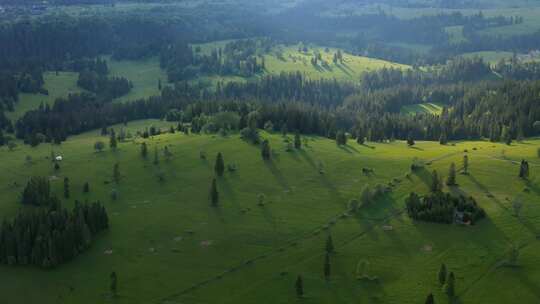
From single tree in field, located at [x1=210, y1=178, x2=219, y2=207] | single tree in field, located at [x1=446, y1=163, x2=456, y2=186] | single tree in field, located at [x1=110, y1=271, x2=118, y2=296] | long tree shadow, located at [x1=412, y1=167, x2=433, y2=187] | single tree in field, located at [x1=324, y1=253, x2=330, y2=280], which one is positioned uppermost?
single tree in field, located at [x1=446, y1=163, x2=456, y2=186]

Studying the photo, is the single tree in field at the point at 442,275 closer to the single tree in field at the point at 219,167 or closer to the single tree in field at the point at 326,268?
the single tree in field at the point at 326,268

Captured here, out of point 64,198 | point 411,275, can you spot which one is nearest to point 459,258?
point 411,275

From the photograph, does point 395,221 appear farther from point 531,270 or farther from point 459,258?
point 531,270

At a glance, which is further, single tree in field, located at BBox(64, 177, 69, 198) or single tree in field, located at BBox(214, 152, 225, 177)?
single tree in field, located at BBox(214, 152, 225, 177)

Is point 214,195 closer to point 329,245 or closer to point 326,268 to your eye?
point 329,245

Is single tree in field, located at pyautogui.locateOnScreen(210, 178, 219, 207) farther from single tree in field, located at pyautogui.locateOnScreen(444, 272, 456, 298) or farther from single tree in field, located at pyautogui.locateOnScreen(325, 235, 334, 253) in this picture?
single tree in field, located at pyautogui.locateOnScreen(444, 272, 456, 298)

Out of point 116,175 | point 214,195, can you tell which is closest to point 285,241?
point 214,195

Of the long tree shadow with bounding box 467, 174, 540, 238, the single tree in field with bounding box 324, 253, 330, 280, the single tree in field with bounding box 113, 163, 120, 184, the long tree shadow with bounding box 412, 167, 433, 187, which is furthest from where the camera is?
the single tree in field with bounding box 113, 163, 120, 184

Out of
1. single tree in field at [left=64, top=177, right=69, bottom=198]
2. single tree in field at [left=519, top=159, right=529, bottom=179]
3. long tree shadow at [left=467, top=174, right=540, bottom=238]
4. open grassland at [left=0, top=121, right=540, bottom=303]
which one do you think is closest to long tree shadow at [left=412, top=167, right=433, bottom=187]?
open grassland at [left=0, top=121, right=540, bottom=303]

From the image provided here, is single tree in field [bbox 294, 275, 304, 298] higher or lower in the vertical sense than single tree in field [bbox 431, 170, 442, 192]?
lower
